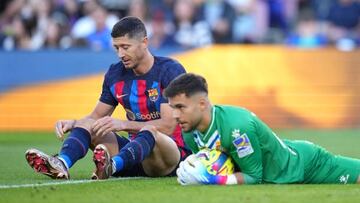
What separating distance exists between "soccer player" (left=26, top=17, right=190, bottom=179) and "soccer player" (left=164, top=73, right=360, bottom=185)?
0.65 m

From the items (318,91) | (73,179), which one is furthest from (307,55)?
(73,179)

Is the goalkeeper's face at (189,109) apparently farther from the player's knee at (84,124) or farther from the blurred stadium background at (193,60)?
the blurred stadium background at (193,60)

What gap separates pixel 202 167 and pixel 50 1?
13.7 m

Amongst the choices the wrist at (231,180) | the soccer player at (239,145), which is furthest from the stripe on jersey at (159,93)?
the wrist at (231,180)

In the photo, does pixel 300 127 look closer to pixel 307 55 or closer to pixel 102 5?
pixel 307 55

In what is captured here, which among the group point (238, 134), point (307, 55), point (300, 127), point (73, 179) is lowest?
point (300, 127)

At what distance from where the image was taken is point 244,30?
2173 cm

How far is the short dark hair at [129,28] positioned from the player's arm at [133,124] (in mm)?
698

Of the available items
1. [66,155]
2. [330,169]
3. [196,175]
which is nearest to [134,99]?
[66,155]

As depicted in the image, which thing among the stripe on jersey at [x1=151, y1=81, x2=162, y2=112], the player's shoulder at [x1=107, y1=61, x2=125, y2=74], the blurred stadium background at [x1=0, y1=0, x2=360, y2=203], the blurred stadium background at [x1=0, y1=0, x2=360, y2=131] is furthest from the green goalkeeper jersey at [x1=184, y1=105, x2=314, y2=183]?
the blurred stadium background at [x1=0, y1=0, x2=360, y2=131]

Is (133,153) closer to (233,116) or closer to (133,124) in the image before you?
(133,124)

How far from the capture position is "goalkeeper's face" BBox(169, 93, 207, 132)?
796 centimetres

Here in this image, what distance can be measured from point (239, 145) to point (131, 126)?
1.49m

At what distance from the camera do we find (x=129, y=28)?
9.20 meters
